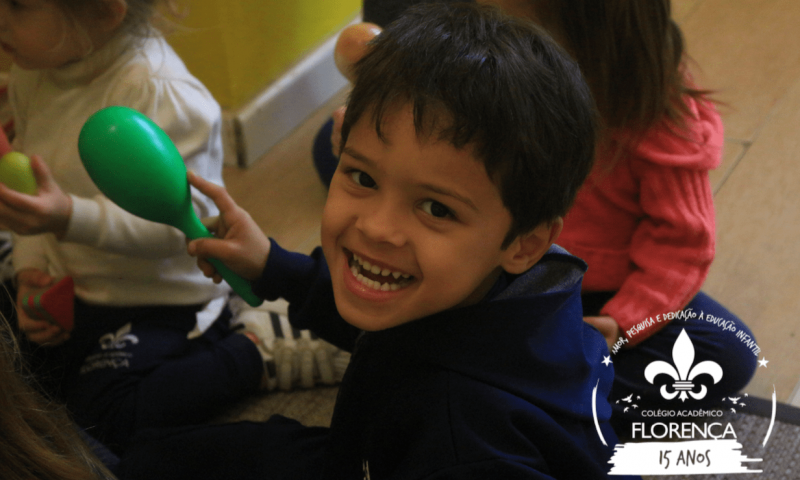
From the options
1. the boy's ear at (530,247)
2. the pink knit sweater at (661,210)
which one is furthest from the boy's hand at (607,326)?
the boy's ear at (530,247)

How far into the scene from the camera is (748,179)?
1.41 meters

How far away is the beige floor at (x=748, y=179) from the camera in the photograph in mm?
1179

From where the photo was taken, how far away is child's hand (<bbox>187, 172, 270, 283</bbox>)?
818 mm

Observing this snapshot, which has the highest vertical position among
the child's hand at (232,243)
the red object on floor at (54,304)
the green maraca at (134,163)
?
the green maraca at (134,163)

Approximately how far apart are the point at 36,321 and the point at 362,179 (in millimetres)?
606

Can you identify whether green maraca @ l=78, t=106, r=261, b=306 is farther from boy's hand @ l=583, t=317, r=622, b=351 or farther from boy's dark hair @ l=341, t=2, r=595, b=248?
boy's hand @ l=583, t=317, r=622, b=351

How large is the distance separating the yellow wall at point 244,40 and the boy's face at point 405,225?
2.61 ft

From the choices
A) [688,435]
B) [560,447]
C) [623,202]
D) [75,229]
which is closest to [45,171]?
[75,229]

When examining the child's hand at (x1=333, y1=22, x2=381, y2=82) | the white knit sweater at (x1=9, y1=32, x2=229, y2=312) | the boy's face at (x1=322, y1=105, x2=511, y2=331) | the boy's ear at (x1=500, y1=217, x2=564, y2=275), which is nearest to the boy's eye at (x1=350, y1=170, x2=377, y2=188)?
the boy's face at (x1=322, y1=105, x2=511, y2=331)

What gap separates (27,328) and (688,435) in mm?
921

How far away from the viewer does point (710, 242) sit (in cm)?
100

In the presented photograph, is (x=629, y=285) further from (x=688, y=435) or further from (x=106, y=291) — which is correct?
(x=106, y=291)

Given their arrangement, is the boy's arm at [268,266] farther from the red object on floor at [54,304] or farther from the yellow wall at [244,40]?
the yellow wall at [244,40]

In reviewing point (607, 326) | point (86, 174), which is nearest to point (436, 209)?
point (607, 326)
